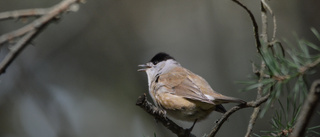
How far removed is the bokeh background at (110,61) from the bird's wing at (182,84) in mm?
2685

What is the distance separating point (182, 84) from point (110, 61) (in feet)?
13.3

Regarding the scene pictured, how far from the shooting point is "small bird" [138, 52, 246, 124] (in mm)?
4418

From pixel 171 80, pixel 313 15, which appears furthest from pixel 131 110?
pixel 313 15

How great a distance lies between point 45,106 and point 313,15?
551 centimetres

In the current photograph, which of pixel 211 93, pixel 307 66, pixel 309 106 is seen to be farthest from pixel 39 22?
pixel 211 93

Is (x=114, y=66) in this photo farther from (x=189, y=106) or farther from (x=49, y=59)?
(x=189, y=106)

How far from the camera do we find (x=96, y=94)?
8750 millimetres

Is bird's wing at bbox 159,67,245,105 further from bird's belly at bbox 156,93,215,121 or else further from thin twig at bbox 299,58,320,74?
thin twig at bbox 299,58,320,74

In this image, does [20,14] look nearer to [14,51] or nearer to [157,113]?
[14,51]

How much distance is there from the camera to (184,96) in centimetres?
460

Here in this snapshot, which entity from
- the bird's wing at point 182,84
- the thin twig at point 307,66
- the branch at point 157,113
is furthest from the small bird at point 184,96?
the thin twig at point 307,66

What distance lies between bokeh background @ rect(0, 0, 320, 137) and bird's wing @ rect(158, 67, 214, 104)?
268 centimetres

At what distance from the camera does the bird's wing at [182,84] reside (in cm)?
445

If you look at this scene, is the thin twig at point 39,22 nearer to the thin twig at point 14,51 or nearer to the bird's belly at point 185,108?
the thin twig at point 14,51
